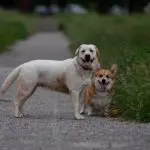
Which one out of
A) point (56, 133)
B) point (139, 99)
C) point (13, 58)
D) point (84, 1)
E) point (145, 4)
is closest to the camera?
point (56, 133)

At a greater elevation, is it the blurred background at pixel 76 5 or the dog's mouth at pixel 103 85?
the blurred background at pixel 76 5

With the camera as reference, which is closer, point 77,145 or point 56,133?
point 77,145

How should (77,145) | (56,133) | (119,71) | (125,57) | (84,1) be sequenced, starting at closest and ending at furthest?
(77,145) → (56,133) → (119,71) → (125,57) → (84,1)

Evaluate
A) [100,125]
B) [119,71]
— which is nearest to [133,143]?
[100,125]

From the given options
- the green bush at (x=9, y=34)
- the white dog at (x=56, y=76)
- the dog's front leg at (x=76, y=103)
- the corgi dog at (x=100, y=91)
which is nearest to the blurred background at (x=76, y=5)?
the green bush at (x=9, y=34)

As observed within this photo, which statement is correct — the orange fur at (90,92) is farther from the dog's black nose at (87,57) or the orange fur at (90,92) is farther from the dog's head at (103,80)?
the dog's black nose at (87,57)

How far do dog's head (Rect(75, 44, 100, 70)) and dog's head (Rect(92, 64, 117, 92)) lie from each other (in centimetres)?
14

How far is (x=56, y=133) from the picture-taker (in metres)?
11.4

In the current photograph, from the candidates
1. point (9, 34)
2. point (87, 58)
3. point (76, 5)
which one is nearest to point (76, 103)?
point (87, 58)

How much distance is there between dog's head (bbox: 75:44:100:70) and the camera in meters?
12.8

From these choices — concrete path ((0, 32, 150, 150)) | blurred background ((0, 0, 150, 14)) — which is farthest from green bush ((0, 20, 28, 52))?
blurred background ((0, 0, 150, 14))

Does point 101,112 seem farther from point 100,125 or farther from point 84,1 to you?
point 84,1

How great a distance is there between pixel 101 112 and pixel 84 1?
80321 millimetres

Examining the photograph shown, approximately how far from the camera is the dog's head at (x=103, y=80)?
1313cm
